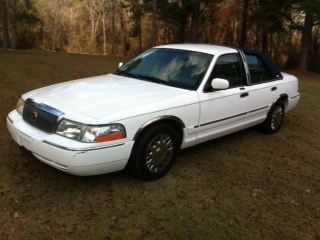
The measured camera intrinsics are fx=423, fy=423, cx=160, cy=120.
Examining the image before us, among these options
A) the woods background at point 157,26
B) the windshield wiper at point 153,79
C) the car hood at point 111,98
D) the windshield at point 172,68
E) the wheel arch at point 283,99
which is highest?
the windshield at point 172,68

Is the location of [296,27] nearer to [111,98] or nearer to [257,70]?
[257,70]

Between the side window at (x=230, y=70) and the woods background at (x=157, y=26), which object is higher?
the side window at (x=230, y=70)

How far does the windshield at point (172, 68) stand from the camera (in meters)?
5.59

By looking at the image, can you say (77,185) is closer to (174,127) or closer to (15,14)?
(174,127)

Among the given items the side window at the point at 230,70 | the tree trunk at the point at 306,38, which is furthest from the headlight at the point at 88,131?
the tree trunk at the point at 306,38

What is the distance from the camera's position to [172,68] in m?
5.84

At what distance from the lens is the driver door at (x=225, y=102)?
5.53m

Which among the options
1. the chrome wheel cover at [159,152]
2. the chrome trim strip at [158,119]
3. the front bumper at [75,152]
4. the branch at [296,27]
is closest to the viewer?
the front bumper at [75,152]

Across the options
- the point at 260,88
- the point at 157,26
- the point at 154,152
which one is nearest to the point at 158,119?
the point at 154,152

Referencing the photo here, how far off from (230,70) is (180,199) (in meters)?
2.28

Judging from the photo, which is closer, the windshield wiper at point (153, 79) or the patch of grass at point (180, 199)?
the patch of grass at point (180, 199)

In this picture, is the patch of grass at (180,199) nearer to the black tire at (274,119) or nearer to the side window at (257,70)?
the black tire at (274,119)

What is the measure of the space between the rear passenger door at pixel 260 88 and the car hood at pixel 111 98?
4.91 feet

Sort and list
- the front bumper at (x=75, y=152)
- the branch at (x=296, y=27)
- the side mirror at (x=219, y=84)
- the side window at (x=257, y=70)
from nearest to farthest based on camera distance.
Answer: the front bumper at (x=75, y=152) < the side mirror at (x=219, y=84) < the side window at (x=257, y=70) < the branch at (x=296, y=27)
